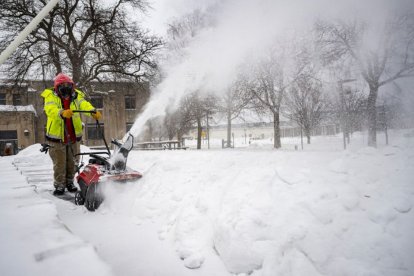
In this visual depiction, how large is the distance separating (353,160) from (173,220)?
2.35 meters

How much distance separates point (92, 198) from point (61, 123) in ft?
4.91

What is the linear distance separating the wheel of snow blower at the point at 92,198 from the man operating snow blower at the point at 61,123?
93 centimetres

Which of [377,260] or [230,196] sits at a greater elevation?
[230,196]

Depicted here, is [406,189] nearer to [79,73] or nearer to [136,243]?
[136,243]

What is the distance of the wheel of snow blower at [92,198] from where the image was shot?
379 cm

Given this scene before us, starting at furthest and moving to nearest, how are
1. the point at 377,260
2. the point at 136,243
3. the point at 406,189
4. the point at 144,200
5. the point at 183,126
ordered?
the point at 183,126 → the point at 144,200 → the point at 136,243 → the point at 406,189 → the point at 377,260

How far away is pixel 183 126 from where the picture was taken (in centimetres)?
2594

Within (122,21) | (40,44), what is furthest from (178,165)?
(40,44)

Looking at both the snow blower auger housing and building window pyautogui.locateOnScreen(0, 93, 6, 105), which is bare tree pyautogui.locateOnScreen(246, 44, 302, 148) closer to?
the snow blower auger housing

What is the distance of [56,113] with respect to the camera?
13.4 ft

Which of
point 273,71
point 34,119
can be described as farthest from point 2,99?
point 273,71

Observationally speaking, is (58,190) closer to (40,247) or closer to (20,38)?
(40,247)

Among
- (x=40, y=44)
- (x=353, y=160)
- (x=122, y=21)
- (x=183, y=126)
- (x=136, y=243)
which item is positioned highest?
(x=122, y=21)

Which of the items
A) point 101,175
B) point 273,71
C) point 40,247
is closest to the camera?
point 40,247
